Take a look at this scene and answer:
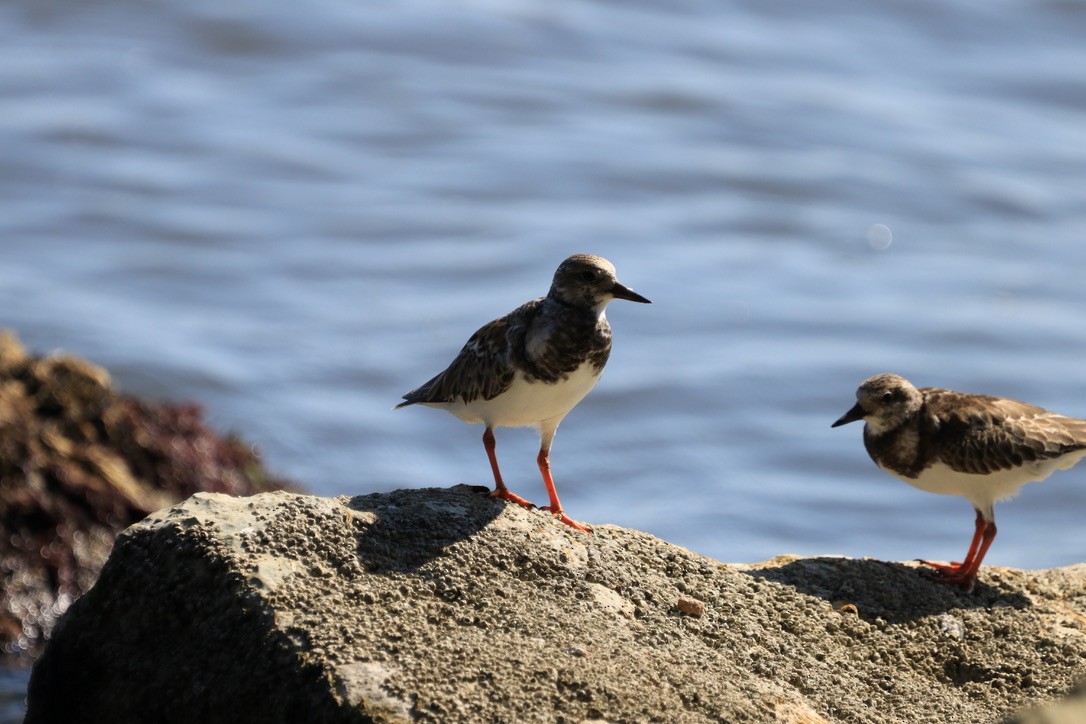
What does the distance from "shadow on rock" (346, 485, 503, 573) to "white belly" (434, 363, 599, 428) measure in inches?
24.7

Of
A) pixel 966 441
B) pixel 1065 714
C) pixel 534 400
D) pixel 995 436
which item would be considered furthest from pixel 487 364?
pixel 1065 714

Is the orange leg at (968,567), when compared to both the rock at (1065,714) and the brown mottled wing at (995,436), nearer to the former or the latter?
the brown mottled wing at (995,436)

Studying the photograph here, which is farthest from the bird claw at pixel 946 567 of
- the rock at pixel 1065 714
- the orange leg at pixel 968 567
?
the rock at pixel 1065 714

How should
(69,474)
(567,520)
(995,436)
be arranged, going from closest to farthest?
(567,520) → (995,436) → (69,474)

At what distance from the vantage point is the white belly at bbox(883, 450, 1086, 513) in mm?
7219

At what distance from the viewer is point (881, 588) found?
20.4ft

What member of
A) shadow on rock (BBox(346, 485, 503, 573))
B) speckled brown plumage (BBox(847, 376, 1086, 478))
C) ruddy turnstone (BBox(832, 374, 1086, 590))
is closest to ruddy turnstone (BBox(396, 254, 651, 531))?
shadow on rock (BBox(346, 485, 503, 573))

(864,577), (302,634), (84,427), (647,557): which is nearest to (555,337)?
(647,557)

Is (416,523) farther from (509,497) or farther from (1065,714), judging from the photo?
(1065,714)

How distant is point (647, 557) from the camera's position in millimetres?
5758

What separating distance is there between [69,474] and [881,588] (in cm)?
630

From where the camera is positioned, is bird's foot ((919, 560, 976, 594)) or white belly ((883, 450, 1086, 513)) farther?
white belly ((883, 450, 1086, 513))

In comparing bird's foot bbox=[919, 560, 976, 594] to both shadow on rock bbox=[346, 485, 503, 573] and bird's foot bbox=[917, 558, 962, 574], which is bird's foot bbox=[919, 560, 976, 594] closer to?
bird's foot bbox=[917, 558, 962, 574]

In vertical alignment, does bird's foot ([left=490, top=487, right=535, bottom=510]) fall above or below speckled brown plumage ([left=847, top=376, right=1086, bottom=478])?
below
